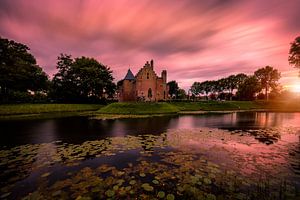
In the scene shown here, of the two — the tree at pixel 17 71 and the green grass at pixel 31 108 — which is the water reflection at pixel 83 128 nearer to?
the green grass at pixel 31 108

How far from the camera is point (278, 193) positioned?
480 centimetres

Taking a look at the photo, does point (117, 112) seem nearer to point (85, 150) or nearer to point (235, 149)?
point (85, 150)

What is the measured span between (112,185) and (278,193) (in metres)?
5.20

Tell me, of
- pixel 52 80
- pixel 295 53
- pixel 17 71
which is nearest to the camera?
pixel 295 53

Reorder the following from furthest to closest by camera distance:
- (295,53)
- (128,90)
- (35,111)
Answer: (128,90) < (35,111) < (295,53)

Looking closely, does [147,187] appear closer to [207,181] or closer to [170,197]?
[170,197]

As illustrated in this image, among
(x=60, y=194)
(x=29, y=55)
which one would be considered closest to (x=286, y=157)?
(x=60, y=194)

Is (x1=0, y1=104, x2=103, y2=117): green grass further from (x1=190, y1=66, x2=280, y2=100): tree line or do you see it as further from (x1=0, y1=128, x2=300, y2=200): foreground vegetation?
(x1=190, y1=66, x2=280, y2=100): tree line

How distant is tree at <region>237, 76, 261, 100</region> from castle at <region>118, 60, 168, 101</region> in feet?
157

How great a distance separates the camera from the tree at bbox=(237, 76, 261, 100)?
→ 2951 inches

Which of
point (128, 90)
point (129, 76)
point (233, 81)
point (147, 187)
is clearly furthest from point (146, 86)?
point (233, 81)

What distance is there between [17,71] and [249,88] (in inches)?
3590

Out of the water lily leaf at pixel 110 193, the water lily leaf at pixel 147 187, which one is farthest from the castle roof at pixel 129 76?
the water lily leaf at pixel 110 193

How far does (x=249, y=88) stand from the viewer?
77.8 metres
